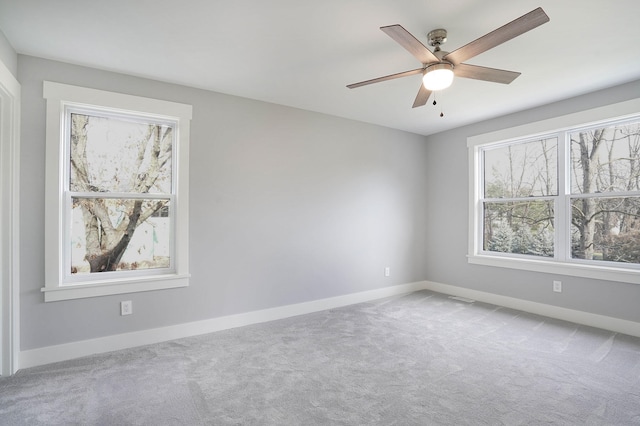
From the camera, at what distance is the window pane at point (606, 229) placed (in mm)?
3199

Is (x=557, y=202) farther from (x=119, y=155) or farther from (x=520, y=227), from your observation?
(x=119, y=155)

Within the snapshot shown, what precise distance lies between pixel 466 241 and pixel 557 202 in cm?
122

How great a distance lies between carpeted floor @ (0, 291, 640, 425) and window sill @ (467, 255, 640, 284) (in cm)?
57

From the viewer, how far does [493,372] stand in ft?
7.84

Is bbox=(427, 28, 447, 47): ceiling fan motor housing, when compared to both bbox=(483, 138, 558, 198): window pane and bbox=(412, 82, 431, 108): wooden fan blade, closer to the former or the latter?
bbox=(412, 82, 431, 108): wooden fan blade

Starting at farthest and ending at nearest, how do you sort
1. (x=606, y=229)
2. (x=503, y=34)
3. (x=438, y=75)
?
1. (x=606, y=229)
2. (x=438, y=75)
3. (x=503, y=34)

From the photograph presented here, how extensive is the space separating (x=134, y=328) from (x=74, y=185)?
1401mm

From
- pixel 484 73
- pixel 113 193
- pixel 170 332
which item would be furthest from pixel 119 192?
pixel 484 73

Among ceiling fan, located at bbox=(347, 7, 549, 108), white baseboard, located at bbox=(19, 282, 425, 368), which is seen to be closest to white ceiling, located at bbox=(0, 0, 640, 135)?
ceiling fan, located at bbox=(347, 7, 549, 108)

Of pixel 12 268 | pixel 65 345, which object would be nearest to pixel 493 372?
pixel 65 345

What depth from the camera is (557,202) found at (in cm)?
370

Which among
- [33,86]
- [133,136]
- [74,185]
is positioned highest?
[33,86]

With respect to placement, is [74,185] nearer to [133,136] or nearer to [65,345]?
[133,136]

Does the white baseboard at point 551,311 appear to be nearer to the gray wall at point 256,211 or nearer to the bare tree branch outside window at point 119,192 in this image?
the gray wall at point 256,211
